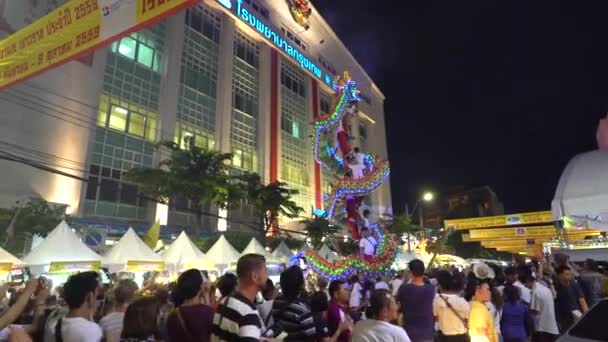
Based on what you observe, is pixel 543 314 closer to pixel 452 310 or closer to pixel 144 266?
pixel 452 310

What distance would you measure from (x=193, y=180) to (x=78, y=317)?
59.9ft

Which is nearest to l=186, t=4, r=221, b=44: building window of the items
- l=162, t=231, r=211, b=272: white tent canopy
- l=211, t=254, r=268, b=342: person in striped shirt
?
l=162, t=231, r=211, b=272: white tent canopy

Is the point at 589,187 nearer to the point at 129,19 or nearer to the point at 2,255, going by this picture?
the point at 129,19

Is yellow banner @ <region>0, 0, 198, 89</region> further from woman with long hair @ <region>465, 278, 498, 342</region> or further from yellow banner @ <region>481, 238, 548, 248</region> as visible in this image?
yellow banner @ <region>481, 238, 548, 248</region>

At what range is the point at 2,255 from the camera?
36.2ft

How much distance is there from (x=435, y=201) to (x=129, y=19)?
100 m

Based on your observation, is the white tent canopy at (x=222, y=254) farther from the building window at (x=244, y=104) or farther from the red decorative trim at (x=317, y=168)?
the red decorative trim at (x=317, y=168)

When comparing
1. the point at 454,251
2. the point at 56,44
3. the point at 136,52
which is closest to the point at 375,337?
the point at 56,44

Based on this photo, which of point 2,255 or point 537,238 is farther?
point 537,238

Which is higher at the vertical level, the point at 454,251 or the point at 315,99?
the point at 315,99

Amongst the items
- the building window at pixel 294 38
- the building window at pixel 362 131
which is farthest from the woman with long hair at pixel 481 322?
the building window at pixel 362 131

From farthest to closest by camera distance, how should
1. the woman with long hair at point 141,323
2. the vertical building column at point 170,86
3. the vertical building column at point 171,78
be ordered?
the vertical building column at point 171,78, the vertical building column at point 170,86, the woman with long hair at point 141,323

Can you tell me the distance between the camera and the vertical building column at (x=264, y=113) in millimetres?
35188

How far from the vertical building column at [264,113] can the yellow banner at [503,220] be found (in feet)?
61.7
